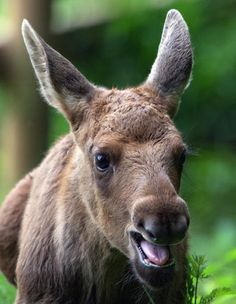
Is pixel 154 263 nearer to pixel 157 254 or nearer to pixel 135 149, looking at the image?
pixel 157 254

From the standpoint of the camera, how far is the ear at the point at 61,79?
876 cm

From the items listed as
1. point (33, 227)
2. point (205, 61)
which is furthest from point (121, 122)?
point (205, 61)

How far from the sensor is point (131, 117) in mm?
8281

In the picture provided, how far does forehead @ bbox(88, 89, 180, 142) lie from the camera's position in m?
8.20

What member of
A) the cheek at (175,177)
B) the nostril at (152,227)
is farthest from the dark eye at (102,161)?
the nostril at (152,227)

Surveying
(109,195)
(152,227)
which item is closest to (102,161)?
(109,195)

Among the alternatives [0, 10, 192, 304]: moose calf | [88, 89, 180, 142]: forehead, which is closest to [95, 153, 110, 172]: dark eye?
[0, 10, 192, 304]: moose calf

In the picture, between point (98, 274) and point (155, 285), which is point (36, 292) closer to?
point (98, 274)

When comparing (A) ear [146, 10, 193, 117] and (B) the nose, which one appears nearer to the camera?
(B) the nose

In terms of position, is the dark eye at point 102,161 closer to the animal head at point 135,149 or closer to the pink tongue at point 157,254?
the animal head at point 135,149

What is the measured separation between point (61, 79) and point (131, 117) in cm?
74

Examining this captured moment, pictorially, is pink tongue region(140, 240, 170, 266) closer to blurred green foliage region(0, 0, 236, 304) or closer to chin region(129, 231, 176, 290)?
chin region(129, 231, 176, 290)

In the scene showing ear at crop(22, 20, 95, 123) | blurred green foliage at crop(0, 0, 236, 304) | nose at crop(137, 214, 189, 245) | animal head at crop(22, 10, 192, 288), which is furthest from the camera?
blurred green foliage at crop(0, 0, 236, 304)

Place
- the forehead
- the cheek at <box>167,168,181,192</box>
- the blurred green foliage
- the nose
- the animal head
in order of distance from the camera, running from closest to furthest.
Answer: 1. the nose
2. the animal head
3. the cheek at <box>167,168,181,192</box>
4. the forehead
5. the blurred green foliage
